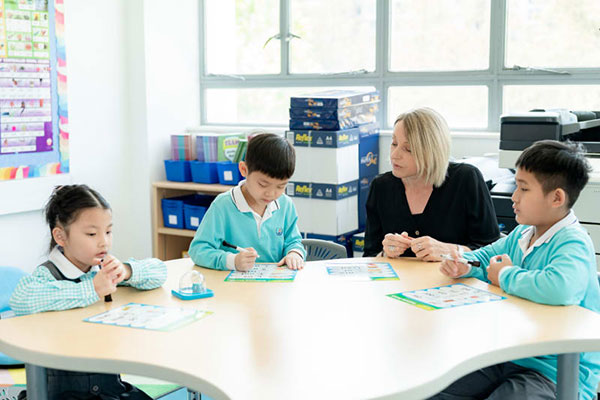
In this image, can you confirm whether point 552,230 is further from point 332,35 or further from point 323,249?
point 332,35

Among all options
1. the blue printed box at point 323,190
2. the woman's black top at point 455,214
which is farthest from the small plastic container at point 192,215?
the woman's black top at point 455,214

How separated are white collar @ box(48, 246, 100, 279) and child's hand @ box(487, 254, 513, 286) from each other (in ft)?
3.69

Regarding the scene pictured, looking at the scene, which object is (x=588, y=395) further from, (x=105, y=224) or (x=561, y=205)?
(x=105, y=224)

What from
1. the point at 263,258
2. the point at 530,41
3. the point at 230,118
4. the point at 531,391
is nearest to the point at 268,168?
the point at 263,258

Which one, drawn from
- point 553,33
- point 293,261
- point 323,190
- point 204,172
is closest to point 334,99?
point 323,190

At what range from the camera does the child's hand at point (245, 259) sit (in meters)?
2.10

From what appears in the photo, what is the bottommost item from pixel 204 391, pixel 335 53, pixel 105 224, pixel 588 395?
pixel 588 395

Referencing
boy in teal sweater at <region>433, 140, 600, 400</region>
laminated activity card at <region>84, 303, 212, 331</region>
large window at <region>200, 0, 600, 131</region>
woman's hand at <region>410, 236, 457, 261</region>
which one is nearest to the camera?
laminated activity card at <region>84, 303, 212, 331</region>

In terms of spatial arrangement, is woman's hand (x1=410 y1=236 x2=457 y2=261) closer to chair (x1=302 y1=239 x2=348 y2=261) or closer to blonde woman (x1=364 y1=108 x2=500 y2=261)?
blonde woman (x1=364 y1=108 x2=500 y2=261)

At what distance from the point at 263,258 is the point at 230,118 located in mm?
2945

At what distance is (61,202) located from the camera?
1889mm

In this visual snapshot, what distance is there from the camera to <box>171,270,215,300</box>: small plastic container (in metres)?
1.84

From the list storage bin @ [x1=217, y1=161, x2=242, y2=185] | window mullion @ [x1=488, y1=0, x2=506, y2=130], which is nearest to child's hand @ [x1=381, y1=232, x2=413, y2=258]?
window mullion @ [x1=488, y1=0, x2=506, y2=130]

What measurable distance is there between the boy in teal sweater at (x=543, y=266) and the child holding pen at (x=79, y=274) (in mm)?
878
